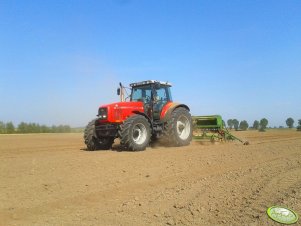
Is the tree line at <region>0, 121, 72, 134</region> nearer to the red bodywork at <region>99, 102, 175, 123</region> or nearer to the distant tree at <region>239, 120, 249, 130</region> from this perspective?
the distant tree at <region>239, 120, 249, 130</region>

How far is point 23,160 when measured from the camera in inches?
385

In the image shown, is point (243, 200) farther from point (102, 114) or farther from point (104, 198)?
point (102, 114)

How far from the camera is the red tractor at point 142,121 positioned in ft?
39.8

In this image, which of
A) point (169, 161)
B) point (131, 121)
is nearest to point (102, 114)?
point (131, 121)

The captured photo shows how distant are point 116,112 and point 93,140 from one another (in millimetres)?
1396

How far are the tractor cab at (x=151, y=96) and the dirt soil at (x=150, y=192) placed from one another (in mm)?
4812

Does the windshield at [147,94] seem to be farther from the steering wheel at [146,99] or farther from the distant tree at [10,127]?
the distant tree at [10,127]

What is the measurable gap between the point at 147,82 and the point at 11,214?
904 centimetres

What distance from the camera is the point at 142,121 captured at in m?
12.3

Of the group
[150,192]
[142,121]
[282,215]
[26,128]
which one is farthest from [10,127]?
[282,215]

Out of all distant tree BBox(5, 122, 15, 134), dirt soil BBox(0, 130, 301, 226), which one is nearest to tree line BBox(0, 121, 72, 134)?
distant tree BBox(5, 122, 15, 134)

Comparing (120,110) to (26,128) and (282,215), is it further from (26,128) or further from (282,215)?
(26,128)

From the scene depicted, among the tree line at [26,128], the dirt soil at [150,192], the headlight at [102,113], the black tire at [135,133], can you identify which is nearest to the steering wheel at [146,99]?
the black tire at [135,133]

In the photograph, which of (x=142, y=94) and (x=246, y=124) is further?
(x=246, y=124)
